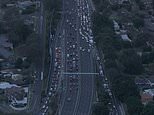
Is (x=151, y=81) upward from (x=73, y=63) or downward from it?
downward

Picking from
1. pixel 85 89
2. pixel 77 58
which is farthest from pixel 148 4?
pixel 85 89

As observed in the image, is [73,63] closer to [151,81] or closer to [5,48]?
[151,81]

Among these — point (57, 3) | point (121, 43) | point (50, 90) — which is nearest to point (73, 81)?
point (50, 90)

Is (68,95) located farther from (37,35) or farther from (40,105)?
(37,35)

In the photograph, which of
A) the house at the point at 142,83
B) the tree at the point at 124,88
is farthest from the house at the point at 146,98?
the house at the point at 142,83

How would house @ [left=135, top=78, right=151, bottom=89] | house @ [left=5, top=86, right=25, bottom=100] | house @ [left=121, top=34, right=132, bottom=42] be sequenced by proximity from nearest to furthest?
house @ [left=5, top=86, right=25, bottom=100] → house @ [left=135, top=78, right=151, bottom=89] → house @ [left=121, top=34, right=132, bottom=42]

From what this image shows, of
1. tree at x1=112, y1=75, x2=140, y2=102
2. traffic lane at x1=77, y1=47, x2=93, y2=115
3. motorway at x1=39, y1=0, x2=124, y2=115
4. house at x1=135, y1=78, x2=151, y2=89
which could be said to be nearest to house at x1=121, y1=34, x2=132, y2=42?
motorway at x1=39, y1=0, x2=124, y2=115

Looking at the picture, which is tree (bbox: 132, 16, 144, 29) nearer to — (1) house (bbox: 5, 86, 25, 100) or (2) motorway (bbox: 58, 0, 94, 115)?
(2) motorway (bbox: 58, 0, 94, 115)

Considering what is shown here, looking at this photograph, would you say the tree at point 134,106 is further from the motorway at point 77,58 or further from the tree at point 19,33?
the tree at point 19,33
